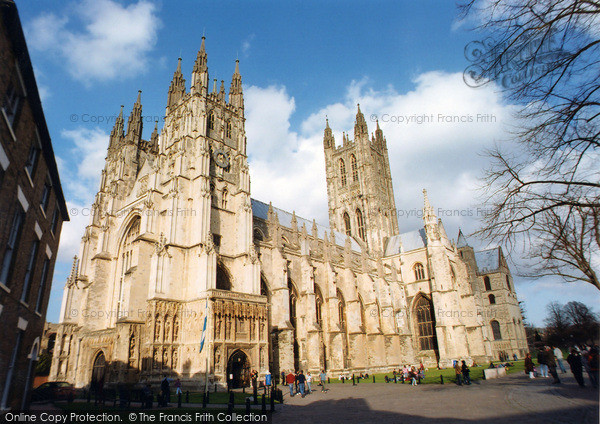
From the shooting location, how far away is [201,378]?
22.9 meters

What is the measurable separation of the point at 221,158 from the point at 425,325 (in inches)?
1303

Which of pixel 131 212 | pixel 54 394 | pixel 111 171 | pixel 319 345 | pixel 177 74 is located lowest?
pixel 54 394

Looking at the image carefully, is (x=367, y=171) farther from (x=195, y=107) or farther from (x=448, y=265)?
(x=195, y=107)

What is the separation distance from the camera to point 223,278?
2931cm

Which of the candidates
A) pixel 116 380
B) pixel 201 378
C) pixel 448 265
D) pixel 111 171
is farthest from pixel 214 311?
pixel 448 265

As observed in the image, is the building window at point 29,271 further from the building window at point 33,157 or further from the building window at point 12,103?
the building window at point 12,103

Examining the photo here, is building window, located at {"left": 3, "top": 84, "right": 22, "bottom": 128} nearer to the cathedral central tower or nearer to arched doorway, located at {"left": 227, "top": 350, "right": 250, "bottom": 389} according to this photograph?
arched doorway, located at {"left": 227, "top": 350, "right": 250, "bottom": 389}

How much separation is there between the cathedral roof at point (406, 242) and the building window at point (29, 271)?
47.6 metres

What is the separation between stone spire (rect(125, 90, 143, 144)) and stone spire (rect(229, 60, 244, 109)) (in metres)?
12.1

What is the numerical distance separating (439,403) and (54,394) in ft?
74.2

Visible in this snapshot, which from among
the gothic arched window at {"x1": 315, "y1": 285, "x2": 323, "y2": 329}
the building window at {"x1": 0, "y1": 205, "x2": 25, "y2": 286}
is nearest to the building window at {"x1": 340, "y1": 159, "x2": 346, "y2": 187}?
the gothic arched window at {"x1": 315, "y1": 285, "x2": 323, "y2": 329}

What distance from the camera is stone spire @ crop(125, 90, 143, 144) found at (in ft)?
133

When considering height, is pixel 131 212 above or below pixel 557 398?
above

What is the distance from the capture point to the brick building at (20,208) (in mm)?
8086
